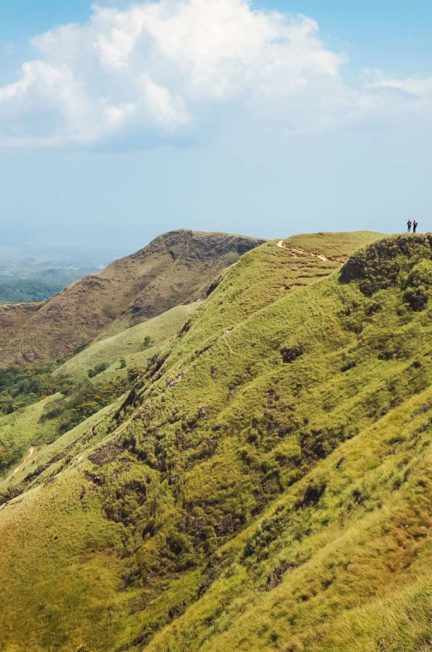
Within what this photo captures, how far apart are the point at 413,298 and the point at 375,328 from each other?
4537 mm

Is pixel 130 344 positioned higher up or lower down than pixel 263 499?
lower down

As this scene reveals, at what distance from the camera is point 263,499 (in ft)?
123

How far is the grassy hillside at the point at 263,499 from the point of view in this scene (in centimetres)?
2106

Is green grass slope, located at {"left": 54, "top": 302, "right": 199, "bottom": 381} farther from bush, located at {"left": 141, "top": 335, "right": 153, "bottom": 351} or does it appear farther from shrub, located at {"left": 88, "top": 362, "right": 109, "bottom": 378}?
shrub, located at {"left": 88, "top": 362, "right": 109, "bottom": 378}

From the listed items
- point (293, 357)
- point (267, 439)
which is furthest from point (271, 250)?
point (267, 439)

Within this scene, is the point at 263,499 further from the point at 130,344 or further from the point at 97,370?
the point at 130,344

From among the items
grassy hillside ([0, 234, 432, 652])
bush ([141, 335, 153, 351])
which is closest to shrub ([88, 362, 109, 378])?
bush ([141, 335, 153, 351])

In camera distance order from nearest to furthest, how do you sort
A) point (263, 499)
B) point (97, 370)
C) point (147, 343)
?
point (263, 499)
point (97, 370)
point (147, 343)

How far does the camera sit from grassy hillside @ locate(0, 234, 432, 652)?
2106 cm

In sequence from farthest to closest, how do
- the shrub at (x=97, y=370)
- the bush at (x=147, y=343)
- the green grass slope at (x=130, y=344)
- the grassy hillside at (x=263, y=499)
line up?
1. the green grass slope at (x=130, y=344)
2. the bush at (x=147, y=343)
3. the shrub at (x=97, y=370)
4. the grassy hillside at (x=263, y=499)

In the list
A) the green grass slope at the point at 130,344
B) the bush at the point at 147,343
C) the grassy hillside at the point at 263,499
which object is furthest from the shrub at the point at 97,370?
the grassy hillside at the point at 263,499

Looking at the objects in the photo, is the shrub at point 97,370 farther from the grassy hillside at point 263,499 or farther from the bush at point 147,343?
the grassy hillside at point 263,499

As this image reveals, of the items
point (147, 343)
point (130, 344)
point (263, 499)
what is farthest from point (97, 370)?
point (263, 499)

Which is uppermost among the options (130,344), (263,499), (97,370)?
(263,499)
